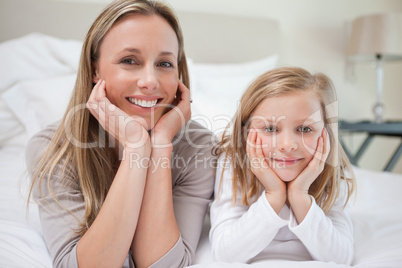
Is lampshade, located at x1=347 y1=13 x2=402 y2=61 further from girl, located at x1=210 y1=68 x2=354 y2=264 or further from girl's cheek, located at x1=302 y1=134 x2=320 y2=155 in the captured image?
girl's cheek, located at x1=302 y1=134 x2=320 y2=155

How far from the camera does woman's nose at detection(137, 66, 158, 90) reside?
870 mm

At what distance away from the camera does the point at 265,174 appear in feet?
2.60

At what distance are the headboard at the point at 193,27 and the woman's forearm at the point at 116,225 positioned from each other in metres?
1.53

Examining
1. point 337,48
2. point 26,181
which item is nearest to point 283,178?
point 26,181

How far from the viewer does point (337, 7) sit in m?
2.89

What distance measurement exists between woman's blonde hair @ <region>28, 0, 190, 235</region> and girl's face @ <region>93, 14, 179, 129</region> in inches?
→ 1.0

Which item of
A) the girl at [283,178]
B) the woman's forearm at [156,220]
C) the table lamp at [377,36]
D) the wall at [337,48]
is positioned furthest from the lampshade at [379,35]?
the woman's forearm at [156,220]

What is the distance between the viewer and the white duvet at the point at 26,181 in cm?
79

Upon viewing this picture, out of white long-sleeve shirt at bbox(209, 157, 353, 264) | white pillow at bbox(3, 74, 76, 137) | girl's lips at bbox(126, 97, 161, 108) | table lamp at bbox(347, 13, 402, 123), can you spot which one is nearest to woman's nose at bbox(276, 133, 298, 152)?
white long-sleeve shirt at bbox(209, 157, 353, 264)

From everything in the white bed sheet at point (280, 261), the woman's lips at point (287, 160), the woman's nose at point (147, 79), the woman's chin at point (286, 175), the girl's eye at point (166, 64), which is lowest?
the white bed sheet at point (280, 261)

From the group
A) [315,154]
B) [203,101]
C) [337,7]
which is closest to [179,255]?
[315,154]

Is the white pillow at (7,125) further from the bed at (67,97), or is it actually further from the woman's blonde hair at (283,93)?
the woman's blonde hair at (283,93)

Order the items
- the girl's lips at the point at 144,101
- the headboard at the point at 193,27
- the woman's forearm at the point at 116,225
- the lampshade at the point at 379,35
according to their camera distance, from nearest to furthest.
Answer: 1. the woman's forearm at the point at 116,225
2. the girl's lips at the point at 144,101
3. the headboard at the point at 193,27
4. the lampshade at the point at 379,35

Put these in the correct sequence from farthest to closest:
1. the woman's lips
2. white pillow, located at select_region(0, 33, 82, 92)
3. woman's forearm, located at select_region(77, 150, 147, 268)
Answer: white pillow, located at select_region(0, 33, 82, 92), the woman's lips, woman's forearm, located at select_region(77, 150, 147, 268)
